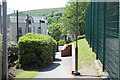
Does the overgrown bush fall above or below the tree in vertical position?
below

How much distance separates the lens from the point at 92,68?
8.33 metres

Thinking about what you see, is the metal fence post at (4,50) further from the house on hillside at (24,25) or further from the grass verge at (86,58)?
the house on hillside at (24,25)

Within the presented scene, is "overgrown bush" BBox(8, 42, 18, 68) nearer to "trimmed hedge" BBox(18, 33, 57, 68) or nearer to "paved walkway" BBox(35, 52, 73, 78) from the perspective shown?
"trimmed hedge" BBox(18, 33, 57, 68)

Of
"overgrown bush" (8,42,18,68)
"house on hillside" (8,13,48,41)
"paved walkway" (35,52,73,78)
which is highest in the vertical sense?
"house on hillside" (8,13,48,41)

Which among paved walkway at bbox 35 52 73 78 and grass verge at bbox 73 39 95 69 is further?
grass verge at bbox 73 39 95 69

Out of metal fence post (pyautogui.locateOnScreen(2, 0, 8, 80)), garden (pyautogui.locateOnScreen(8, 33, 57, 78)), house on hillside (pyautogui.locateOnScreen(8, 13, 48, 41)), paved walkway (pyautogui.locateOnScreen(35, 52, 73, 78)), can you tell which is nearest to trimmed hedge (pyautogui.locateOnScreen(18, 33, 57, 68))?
garden (pyautogui.locateOnScreen(8, 33, 57, 78))

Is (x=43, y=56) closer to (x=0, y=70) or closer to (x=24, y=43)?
(x=24, y=43)

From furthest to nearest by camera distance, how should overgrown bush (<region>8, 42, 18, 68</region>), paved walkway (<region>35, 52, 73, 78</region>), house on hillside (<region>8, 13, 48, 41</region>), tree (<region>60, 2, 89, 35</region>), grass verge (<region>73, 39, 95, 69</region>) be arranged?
tree (<region>60, 2, 89, 35</region>) → house on hillside (<region>8, 13, 48, 41</region>) → overgrown bush (<region>8, 42, 18, 68</region>) → grass verge (<region>73, 39, 95, 69</region>) → paved walkway (<region>35, 52, 73, 78</region>)

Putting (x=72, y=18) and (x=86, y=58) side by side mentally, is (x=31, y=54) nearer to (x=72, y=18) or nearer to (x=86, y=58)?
(x=86, y=58)

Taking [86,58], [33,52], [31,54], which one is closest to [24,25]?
[33,52]

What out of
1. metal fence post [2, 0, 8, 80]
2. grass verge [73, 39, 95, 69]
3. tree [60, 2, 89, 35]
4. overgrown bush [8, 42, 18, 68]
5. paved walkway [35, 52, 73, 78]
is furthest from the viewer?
tree [60, 2, 89, 35]

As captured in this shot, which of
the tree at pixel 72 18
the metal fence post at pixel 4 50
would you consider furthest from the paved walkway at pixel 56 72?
the tree at pixel 72 18

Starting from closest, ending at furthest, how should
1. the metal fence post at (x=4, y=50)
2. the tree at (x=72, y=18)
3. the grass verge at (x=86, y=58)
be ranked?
1. the metal fence post at (x=4, y=50)
2. the grass verge at (x=86, y=58)
3. the tree at (x=72, y=18)

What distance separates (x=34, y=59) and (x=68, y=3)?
2684cm
